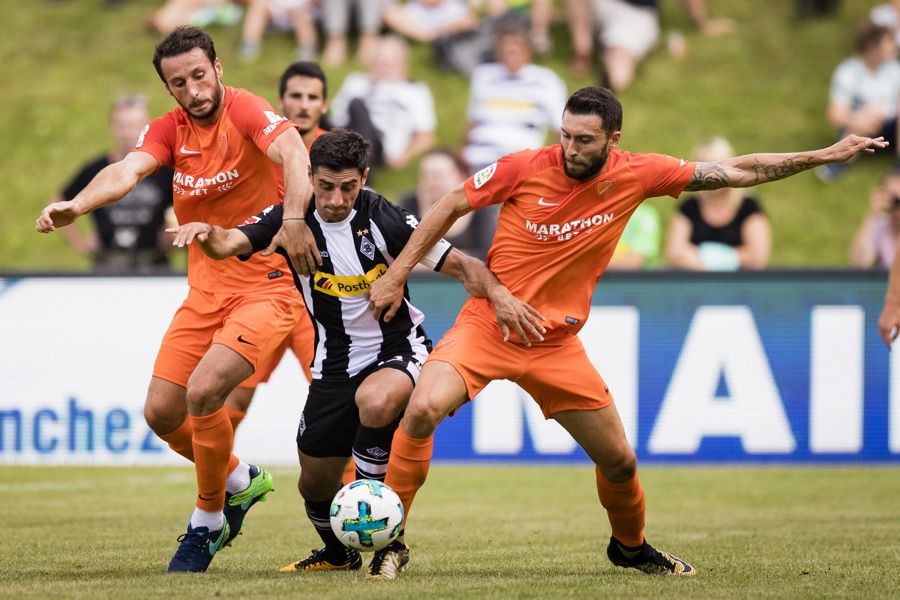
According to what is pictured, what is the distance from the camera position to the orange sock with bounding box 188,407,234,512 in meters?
6.86

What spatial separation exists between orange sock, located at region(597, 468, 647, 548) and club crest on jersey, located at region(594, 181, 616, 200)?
4.69ft

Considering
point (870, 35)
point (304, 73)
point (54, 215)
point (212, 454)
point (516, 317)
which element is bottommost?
point (212, 454)

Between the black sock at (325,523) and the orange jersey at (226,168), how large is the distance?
1301 mm

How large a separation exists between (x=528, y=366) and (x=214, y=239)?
5.58 ft

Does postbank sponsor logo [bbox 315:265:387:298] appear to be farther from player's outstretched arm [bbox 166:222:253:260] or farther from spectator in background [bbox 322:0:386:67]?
spectator in background [bbox 322:0:386:67]

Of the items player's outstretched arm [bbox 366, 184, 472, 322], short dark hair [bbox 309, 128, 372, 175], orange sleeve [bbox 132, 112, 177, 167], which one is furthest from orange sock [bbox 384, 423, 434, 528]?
orange sleeve [bbox 132, 112, 177, 167]

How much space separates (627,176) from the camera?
6.59m

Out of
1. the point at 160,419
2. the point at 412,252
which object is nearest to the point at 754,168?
the point at 412,252

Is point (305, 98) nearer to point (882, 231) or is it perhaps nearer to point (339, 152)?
Answer: point (339, 152)

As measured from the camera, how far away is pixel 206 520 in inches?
270

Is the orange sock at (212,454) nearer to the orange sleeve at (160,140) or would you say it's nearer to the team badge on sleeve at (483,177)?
the orange sleeve at (160,140)

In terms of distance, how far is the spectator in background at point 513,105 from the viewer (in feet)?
48.3

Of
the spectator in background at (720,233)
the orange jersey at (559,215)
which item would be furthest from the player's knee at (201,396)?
the spectator in background at (720,233)

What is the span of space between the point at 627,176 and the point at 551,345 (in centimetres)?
95
